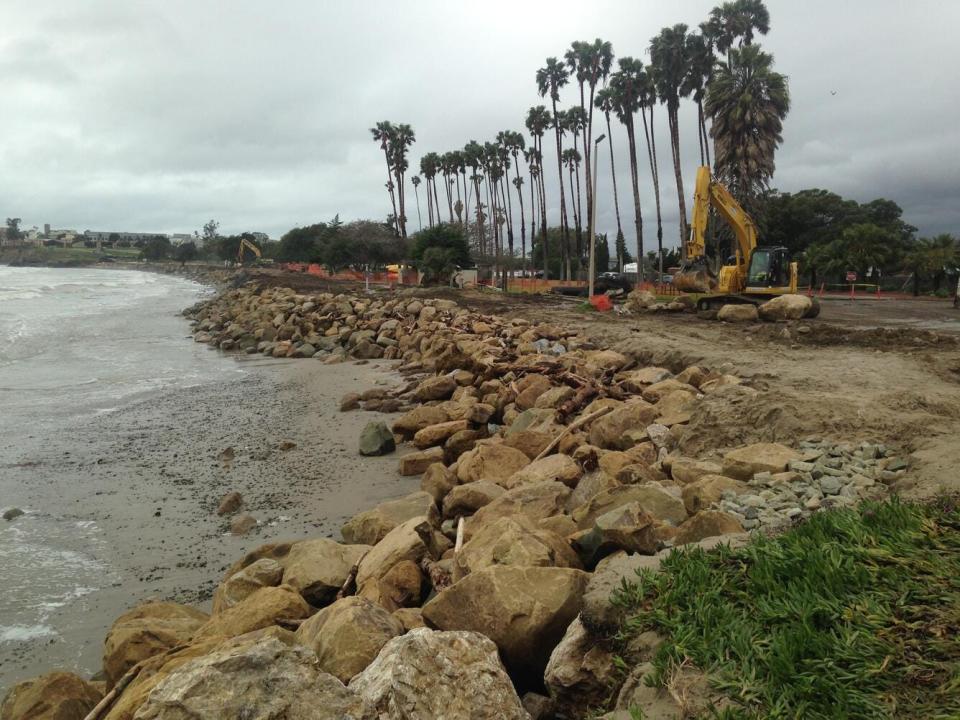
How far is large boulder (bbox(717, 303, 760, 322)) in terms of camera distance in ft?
60.1

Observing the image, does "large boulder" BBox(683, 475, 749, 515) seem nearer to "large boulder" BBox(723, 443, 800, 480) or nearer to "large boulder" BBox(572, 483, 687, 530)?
"large boulder" BBox(572, 483, 687, 530)

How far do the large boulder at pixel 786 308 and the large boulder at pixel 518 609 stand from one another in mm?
16490

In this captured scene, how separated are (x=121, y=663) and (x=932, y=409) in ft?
23.1

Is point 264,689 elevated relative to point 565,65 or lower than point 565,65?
lower

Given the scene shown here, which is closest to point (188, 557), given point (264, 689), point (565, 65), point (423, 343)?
point (264, 689)

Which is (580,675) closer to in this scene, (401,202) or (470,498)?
(470,498)

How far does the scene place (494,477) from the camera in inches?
268

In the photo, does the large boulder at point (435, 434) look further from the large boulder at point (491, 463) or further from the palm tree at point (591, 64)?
the palm tree at point (591, 64)

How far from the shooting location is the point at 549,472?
611cm

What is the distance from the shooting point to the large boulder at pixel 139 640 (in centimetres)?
387

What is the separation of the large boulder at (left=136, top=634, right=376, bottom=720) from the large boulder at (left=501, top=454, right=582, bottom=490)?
346cm

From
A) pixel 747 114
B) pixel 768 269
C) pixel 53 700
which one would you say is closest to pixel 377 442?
pixel 53 700

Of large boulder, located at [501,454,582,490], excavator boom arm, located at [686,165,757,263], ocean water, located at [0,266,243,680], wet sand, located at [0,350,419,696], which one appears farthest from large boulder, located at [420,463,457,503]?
excavator boom arm, located at [686,165,757,263]

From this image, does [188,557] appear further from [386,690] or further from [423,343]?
[423,343]
